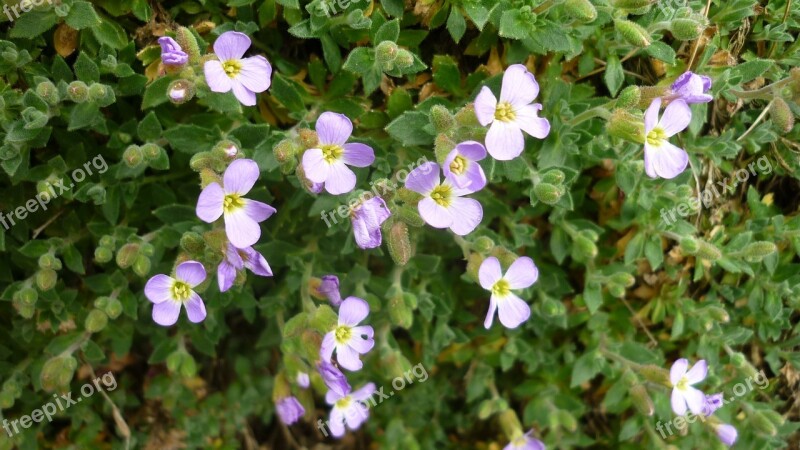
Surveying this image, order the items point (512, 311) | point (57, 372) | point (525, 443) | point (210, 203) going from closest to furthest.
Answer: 1. point (210, 203)
2. point (512, 311)
3. point (57, 372)
4. point (525, 443)

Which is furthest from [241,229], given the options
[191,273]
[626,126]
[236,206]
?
[626,126]

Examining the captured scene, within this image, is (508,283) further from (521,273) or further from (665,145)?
(665,145)

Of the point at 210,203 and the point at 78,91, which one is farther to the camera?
the point at 78,91

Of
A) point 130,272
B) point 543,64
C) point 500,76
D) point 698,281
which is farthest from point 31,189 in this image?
point 698,281

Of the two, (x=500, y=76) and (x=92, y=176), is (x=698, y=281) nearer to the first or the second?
(x=500, y=76)

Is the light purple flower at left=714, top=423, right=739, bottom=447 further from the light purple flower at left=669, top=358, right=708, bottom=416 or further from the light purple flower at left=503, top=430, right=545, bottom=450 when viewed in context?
the light purple flower at left=503, top=430, right=545, bottom=450

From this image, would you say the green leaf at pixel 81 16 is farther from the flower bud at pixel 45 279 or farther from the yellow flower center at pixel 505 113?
the yellow flower center at pixel 505 113
